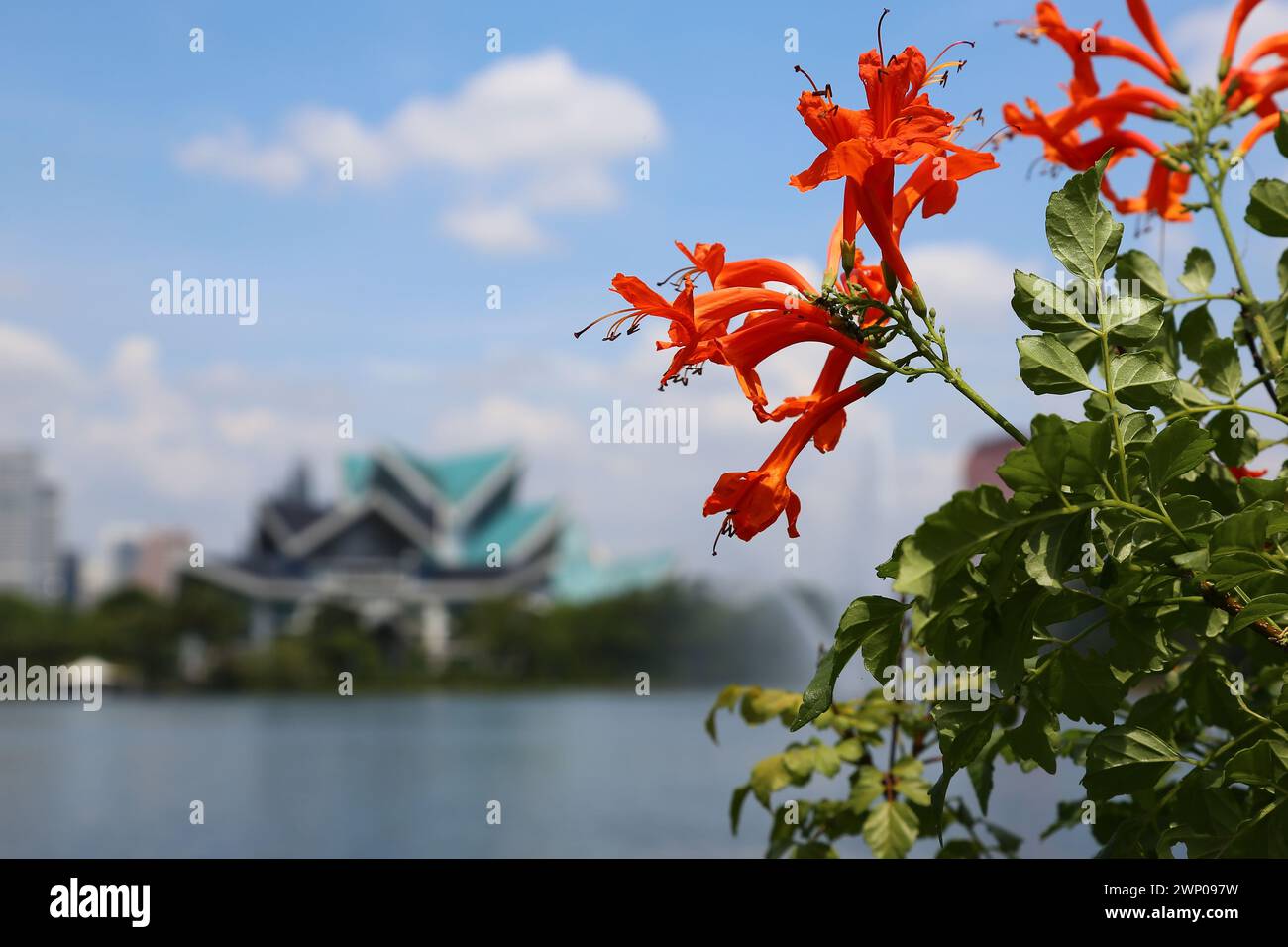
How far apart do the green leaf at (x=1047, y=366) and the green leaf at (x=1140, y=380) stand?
7cm

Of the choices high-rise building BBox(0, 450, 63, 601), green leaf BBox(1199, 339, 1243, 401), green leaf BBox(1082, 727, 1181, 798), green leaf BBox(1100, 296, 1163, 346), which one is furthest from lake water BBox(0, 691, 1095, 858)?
high-rise building BBox(0, 450, 63, 601)

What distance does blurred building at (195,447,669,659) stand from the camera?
→ 66.9 m

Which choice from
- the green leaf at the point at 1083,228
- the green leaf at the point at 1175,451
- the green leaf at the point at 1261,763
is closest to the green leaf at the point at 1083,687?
the green leaf at the point at 1261,763

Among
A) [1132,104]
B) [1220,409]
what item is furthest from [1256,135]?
[1220,409]

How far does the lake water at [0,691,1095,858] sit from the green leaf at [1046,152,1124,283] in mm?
6224

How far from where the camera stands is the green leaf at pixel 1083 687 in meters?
1.74

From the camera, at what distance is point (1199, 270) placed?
2.44m

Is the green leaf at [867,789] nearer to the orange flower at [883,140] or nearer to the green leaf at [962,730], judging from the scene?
the green leaf at [962,730]

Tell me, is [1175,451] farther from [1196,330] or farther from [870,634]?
[1196,330]

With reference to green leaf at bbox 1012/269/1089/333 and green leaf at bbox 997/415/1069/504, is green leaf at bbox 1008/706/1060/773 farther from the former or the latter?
green leaf at bbox 1012/269/1089/333

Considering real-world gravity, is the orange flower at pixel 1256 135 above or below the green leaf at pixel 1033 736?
above

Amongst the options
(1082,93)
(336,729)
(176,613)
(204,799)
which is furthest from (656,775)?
(176,613)

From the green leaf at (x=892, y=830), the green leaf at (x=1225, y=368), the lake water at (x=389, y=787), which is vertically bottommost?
the lake water at (x=389, y=787)
